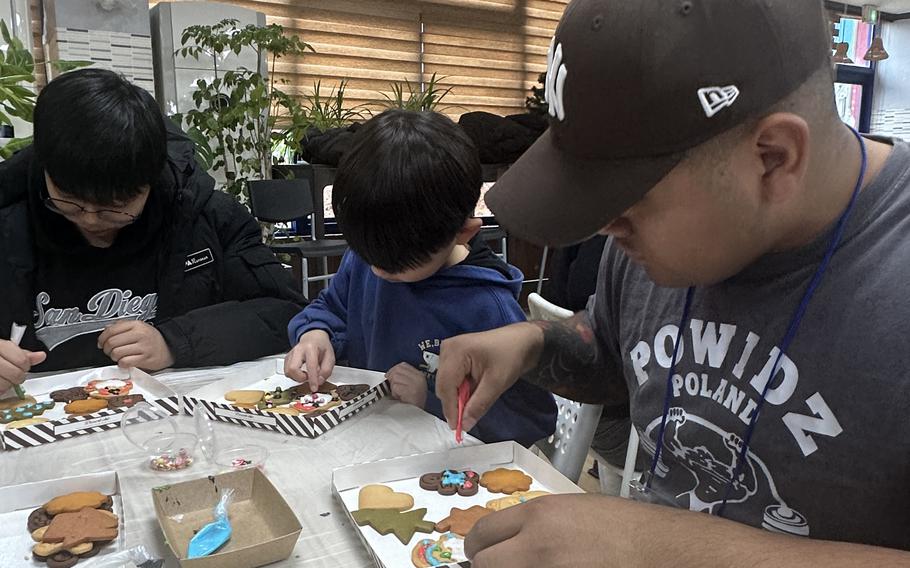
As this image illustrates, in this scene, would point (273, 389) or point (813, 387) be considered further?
point (273, 389)

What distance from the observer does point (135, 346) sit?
1320mm

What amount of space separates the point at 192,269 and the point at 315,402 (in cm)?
61

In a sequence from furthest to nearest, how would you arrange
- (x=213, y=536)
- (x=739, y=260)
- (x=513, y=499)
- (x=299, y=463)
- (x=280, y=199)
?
(x=280, y=199), (x=299, y=463), (x=513, y=499), (x=213, y=536), (x=739, y=260)

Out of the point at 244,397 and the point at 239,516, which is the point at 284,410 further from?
the point at 239,516

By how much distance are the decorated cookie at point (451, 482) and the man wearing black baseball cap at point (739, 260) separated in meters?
0.25

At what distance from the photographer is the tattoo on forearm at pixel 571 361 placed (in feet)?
3.46

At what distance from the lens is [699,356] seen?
0.84 metres

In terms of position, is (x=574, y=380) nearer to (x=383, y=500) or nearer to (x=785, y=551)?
(x=383, y=500)

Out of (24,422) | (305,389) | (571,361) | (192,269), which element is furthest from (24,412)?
(571,361)

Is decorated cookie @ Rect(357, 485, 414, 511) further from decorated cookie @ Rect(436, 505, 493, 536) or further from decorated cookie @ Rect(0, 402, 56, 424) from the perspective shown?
decorated cookie @ Rect(0, 402, 56, 424)

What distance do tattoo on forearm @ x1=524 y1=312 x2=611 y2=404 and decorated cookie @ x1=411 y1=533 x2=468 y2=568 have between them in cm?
32

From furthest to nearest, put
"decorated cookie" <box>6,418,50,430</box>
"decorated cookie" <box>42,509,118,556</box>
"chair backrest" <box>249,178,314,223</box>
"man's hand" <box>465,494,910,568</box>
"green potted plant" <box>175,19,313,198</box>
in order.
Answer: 1. "chair backrest" <box>249,178,314,223</box>
2. "green potted plant" <box>175,19,313,198</box>
3. "decorated cookie" <box>6,418,50,430</box>
4. "decorated cookie" <box>42,509,118,556</box>
5. "man's hand" <box>465,494,910,568</box>

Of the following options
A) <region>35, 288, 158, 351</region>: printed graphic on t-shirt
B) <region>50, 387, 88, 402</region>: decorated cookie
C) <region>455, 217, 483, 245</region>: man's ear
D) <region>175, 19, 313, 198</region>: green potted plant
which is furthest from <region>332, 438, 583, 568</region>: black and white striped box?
<region>175, 19, 313, 198</region>: green potted plant

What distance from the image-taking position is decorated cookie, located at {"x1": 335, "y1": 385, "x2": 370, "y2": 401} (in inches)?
47.4
